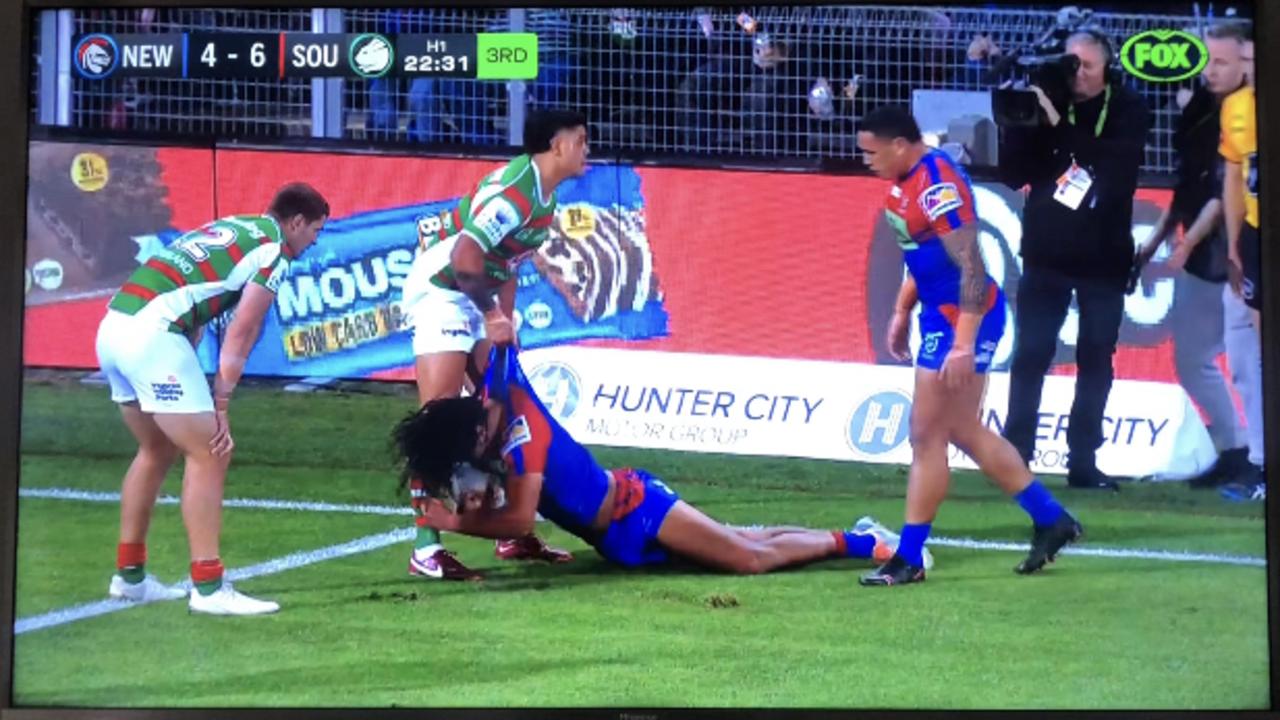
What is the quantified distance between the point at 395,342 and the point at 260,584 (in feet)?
2.12

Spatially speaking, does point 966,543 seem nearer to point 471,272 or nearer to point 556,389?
point 556,389

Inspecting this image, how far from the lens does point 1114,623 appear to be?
4.73 m

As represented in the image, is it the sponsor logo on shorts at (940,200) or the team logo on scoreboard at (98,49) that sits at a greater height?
the team logo on scoreboard at (98,49)

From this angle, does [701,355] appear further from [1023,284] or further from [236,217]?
[236,217]

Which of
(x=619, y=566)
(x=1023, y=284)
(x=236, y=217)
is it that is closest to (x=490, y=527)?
(x=619, y=566)

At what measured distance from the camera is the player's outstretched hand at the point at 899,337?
4828mm

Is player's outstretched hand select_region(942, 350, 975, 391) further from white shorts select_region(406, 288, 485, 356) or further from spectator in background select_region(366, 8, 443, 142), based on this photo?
spectator in background select_region(366, 8, 443, 142)

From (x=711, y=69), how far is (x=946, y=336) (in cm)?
84

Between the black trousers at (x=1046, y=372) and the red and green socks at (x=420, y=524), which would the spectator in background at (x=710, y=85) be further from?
the red and green socks at (x=420, y=524)

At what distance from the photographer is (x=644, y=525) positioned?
484 cm

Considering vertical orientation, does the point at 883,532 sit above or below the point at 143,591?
above

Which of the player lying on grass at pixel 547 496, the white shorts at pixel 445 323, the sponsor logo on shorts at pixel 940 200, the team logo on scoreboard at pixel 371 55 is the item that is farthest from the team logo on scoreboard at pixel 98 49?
the sponsor logo on shorts at pixel 940 200

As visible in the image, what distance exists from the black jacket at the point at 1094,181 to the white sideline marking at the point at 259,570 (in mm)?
1650

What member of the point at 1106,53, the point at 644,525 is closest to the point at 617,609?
the point at 644,525
